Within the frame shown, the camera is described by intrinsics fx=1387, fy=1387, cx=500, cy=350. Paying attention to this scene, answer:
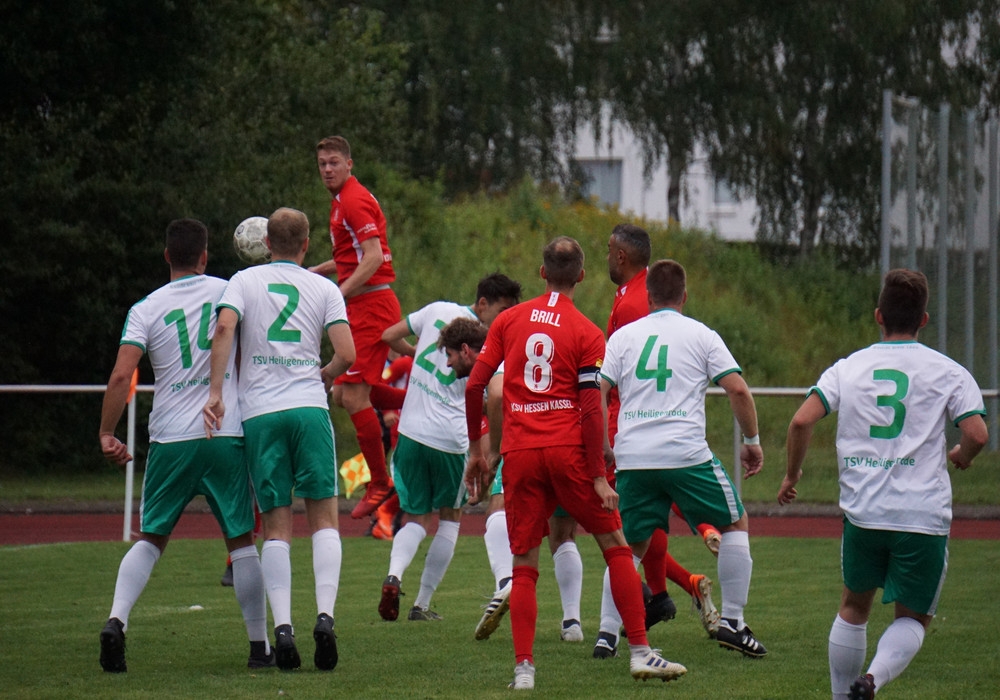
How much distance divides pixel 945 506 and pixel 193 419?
3.58 metres

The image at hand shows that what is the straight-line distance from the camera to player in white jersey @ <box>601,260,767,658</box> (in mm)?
6922

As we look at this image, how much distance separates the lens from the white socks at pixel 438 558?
28.7ft

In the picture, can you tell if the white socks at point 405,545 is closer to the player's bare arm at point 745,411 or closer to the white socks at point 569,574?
the white socks at point 569,574

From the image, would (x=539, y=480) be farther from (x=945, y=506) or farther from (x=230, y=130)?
(x=230, y=130)

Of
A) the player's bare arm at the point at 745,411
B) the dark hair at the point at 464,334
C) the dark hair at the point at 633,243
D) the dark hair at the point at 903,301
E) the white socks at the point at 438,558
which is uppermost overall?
the dark hair at the point at 633,243

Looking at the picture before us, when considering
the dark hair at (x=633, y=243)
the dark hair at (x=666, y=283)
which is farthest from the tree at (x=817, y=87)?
the dark hair at (x=666, y=283)

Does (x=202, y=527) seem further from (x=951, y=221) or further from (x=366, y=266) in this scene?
(x=951, y=221)

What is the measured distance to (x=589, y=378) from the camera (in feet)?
21.0

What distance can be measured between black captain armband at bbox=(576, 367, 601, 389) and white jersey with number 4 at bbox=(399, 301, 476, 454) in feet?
7.81

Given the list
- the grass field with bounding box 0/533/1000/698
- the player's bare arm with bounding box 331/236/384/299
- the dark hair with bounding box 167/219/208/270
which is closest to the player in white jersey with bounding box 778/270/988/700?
the grass field with bounding box 0/533/1000/698

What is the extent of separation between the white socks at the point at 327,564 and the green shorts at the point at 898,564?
268 centimetres

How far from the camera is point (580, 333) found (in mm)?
6465

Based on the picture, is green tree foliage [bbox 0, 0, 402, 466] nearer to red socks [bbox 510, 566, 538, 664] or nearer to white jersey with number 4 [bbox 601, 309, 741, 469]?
white jersey with number 4 [bbox 601, 309, 741, 469]

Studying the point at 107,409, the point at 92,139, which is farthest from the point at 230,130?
the point at 107,409
